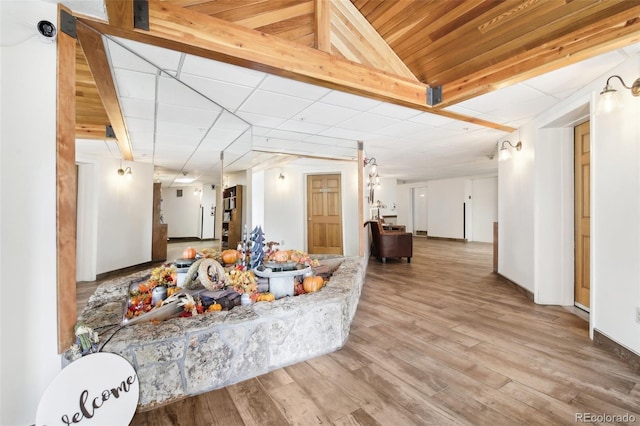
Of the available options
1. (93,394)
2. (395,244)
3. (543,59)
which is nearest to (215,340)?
(93,394)

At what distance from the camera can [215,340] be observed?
1833 mm

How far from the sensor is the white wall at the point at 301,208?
21.2 ft

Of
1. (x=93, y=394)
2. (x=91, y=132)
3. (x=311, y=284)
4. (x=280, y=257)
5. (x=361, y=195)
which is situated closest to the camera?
(x=93, y=394)

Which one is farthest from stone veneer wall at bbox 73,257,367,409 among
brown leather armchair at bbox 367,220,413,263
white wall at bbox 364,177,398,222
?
white wall at bbox 364,177,398,222

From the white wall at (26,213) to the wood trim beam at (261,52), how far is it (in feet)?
1.33

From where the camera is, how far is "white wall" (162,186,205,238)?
2.51 metres

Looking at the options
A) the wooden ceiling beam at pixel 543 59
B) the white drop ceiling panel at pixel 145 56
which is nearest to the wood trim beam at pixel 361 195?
the wooden ceiling beam at pixel 543 59

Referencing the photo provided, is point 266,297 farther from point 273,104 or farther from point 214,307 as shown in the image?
point 273,104

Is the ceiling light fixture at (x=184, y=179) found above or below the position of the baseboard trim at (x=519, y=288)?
above

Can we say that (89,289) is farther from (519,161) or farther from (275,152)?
(519,161)

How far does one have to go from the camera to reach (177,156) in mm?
2652

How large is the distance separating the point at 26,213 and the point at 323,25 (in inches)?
104

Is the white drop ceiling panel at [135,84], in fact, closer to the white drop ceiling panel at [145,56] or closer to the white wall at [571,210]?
the white drop ceiling panel at [145,56]

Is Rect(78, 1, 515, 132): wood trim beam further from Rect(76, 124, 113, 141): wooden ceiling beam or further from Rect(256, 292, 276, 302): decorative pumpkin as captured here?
Rect(256, 292, 276, 302): decorative pumpkin
